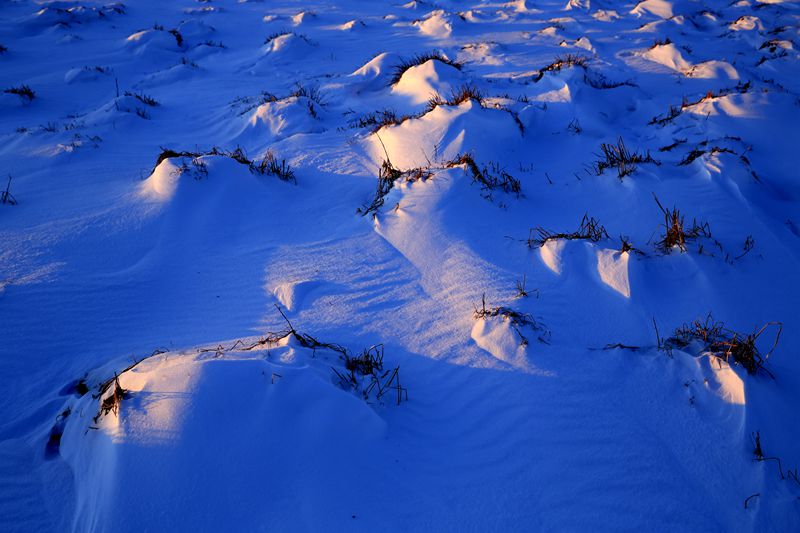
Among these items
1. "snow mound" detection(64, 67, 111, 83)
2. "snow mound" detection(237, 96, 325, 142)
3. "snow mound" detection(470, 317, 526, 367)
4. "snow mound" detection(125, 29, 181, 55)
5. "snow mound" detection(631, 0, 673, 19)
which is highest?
"snow mound" detection(631, 0, 673, 19)

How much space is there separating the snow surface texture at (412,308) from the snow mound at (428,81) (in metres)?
0.06

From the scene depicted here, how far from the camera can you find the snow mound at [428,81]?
6.33 m

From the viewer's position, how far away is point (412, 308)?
10.3ft

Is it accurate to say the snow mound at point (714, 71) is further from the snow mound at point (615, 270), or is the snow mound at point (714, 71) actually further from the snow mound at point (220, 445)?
the snow mound at point (220, 445)

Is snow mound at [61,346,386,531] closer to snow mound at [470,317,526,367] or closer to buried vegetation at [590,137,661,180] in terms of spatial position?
snow mound at [470,317,526,367]

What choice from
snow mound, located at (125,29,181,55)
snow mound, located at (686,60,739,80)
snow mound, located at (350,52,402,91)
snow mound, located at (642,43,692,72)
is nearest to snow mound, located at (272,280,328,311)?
snow mound, located at (350,52,402,91)

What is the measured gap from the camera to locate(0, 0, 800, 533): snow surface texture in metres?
1.99

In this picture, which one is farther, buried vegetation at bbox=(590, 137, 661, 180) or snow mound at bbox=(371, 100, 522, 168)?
snow mound at bbox=(371, 100, 522, 168)

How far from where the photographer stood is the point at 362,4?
14.1 m

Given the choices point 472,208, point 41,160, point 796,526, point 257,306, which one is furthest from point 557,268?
point 41,160

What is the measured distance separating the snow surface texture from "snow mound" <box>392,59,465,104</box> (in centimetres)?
6

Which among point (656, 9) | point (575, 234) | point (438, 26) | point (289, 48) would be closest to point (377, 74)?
point (289, 48)

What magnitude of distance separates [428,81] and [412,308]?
464 cm

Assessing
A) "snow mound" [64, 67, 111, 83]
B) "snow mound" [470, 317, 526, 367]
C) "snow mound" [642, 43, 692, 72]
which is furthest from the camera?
"snow mound" [64, 67, 111, 83]
